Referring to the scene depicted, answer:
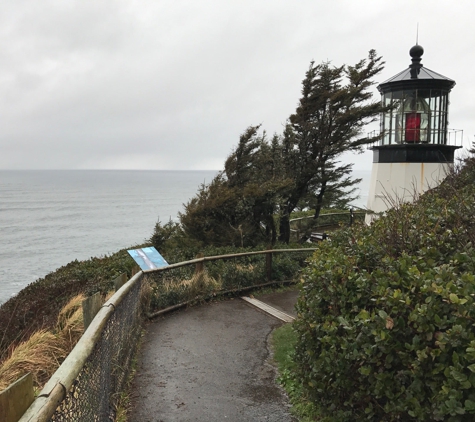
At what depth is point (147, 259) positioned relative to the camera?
7270 mm

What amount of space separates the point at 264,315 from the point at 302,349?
10.5ft

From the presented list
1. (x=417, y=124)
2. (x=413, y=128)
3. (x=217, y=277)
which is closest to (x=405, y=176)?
(x=413, y=128)

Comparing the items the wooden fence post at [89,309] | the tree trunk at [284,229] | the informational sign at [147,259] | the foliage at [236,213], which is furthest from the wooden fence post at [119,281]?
the tree trunk at [284,229]

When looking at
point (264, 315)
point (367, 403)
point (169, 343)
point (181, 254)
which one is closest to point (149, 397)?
point (169, 343)

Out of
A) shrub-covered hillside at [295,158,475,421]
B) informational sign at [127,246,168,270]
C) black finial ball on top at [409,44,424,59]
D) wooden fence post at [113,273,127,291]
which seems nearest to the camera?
shrub-covered hillside at [295,158,475,421]

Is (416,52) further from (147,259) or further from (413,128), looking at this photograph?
(147,259)

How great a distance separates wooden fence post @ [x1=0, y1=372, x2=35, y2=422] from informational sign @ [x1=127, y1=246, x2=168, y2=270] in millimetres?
5041

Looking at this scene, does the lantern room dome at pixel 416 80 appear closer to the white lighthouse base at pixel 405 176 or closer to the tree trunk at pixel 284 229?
the white lighthouse base at pixel 405 176

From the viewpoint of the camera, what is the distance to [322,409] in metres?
3.58

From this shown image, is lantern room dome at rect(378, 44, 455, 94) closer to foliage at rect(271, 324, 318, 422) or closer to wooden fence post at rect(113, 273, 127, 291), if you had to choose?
foliage at rect(271, 324, 318, 422)

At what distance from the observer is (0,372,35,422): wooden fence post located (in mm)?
1747

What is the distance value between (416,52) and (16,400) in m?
16.5

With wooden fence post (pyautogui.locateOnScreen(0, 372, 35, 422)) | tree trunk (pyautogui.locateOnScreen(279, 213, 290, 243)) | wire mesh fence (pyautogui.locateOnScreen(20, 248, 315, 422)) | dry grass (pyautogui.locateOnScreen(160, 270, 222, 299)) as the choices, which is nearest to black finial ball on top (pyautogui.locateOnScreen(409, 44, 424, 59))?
tree trunk (pyautogui.locateOnScreen(279, 213, 290, 243))

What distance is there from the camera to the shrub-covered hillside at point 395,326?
2320mm
